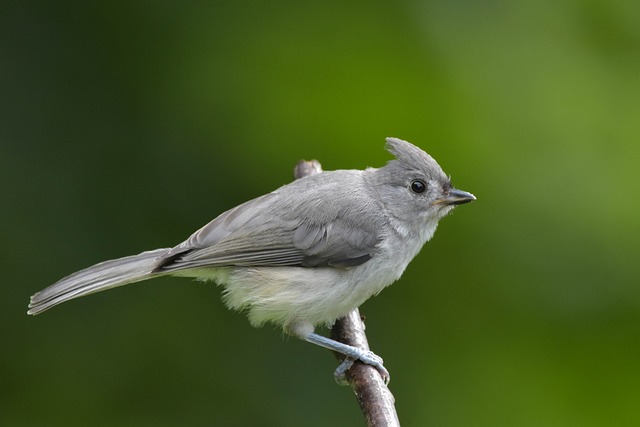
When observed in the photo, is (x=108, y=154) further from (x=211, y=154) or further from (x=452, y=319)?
(x=452, y=319)

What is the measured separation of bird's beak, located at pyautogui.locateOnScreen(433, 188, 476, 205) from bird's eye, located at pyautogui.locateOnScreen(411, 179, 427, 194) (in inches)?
3.7

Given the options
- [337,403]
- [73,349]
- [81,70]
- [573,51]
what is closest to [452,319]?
[337,403]

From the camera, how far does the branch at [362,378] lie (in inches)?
117

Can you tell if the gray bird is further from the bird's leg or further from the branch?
the branch

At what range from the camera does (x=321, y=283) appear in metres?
3.77

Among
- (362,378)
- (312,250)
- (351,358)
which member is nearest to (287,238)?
(312,250)

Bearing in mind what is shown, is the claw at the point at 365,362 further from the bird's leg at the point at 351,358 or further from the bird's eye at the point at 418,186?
the bird's eye at the point at 418,186

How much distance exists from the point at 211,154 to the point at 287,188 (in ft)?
3.24

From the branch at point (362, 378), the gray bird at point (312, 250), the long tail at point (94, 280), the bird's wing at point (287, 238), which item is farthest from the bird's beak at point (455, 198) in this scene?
the long tail at point (94, 280)

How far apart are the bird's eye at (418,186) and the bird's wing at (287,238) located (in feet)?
0.80

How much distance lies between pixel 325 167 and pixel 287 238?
88 cm

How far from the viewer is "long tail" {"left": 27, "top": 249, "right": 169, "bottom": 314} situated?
3.66m

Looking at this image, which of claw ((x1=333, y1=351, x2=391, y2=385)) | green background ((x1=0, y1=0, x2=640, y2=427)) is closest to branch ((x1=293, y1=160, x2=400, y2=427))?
claw ((x1=333, y1=351, x2=391, y2=385))

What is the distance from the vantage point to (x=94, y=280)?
371cm
